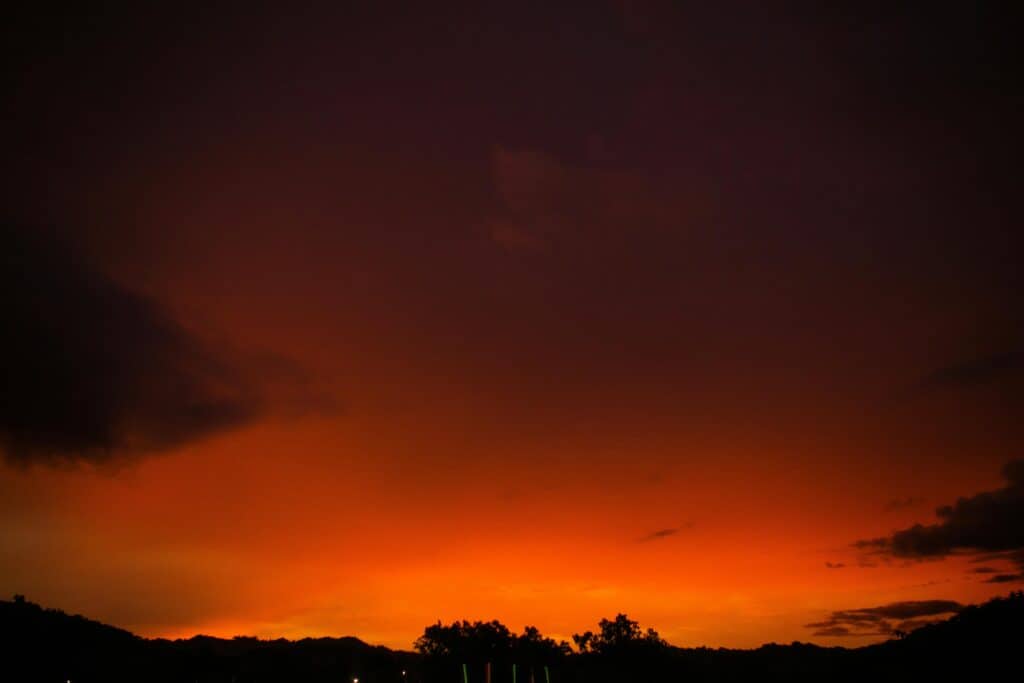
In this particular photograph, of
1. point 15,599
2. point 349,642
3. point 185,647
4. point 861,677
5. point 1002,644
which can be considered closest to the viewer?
point 1002,644

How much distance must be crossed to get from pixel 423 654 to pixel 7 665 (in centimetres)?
6089

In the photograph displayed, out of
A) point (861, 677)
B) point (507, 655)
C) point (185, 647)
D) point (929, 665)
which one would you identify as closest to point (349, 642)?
point (507, 655)

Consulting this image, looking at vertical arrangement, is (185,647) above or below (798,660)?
above

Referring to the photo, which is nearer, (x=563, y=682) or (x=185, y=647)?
(x=185, y=647)

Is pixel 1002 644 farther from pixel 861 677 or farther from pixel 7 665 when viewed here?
pixel 7 665

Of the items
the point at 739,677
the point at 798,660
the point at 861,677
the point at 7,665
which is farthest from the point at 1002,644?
the point at 7,665

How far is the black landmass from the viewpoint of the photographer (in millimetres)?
50938

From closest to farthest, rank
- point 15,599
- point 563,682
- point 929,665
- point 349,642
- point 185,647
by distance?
1. point 929,665
2. point 15,599
3. point 185,647
4. point 563,682
5. point 349,642

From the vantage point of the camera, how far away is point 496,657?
103750mm

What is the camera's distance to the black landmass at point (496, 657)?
167 ft

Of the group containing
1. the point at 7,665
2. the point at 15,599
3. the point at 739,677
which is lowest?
the point at 739,677

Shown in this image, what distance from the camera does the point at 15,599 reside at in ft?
230

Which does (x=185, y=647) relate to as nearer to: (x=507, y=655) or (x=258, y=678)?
(x=258, y=678)

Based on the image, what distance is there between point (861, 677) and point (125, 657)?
7010 cm
